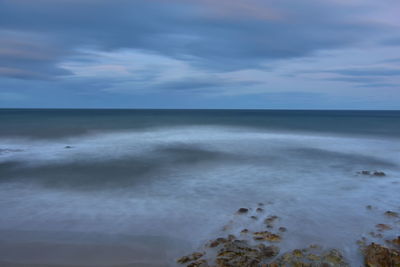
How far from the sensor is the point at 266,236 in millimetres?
6781

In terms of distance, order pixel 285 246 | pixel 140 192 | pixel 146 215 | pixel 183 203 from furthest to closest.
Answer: pixel 140 192 → pixel 183 203 → pixel 146 215 → pixel 285 246

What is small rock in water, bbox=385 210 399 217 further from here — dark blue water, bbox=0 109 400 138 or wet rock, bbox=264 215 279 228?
dark blue water, bbox=0 109 400 138


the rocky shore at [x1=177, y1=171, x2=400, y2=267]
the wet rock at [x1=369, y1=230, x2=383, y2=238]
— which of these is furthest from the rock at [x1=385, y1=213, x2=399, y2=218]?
the wet rock at [x1=369, y1=230, x2=383, y2=238]

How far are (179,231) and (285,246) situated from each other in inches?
103

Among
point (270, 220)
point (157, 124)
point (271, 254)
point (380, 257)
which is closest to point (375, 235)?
point (380, 257)

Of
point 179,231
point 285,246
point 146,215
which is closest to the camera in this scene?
point 285,246

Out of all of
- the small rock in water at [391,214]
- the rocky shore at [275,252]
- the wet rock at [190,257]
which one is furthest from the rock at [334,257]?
the small rock in water at [391,214]

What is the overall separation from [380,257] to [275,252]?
6.82 ft

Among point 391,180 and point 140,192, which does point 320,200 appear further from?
point 140,192

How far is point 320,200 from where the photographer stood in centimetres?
958

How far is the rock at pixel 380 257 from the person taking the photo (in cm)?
556

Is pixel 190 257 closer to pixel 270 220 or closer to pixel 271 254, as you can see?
pixel 271 254

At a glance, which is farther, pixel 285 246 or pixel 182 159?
pixel 182 159

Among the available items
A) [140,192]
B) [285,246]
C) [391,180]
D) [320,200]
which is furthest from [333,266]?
[391,180]
